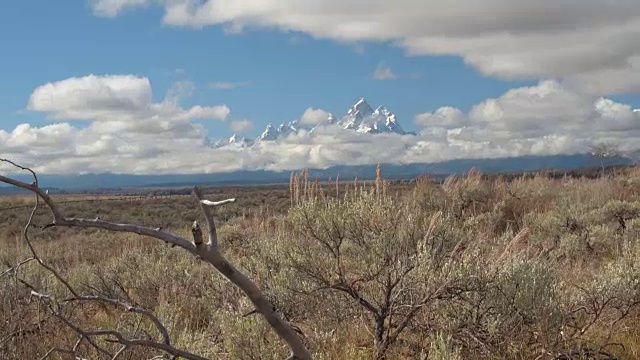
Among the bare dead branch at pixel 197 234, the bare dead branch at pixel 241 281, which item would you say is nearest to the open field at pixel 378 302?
the bare dead branch at pixel 241 281

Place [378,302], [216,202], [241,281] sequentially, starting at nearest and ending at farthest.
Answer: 1. [216,202]
2. [241,281]
3. [378,302]

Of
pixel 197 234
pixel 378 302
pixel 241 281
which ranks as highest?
pixel 197 234

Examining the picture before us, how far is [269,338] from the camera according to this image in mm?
4516

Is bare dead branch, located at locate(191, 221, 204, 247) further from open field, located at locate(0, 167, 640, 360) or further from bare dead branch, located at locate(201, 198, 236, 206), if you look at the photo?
open field, located at locate(0, 167, 640, 360)

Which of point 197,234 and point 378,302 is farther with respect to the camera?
point 378,302

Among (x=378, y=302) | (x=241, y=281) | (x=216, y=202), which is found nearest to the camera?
(x=216, y=202)

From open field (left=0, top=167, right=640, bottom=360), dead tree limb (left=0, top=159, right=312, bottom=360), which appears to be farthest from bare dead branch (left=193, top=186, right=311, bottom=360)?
open field (left=0, top=167, right=640, bottom=360)

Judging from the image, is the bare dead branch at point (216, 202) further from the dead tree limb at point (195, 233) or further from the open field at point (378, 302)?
the open field at point (378, 302)

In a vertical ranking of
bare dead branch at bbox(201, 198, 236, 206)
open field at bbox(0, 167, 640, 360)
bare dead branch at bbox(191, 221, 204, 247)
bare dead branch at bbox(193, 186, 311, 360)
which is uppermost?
bare dead branch at bbox(201, 198, 236, 206)

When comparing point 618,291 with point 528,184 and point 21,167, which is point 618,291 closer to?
point 21,167

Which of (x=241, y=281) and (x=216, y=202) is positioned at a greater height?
(x=216, y=202)

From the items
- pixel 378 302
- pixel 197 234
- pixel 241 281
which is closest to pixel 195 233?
pixel 197 234

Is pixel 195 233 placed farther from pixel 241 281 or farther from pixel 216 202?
pixel 241 281

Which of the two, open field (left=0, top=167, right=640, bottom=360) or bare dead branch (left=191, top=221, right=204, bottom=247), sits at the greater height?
bare dead branch (left=191, top=221, right=204, bottom=247)
